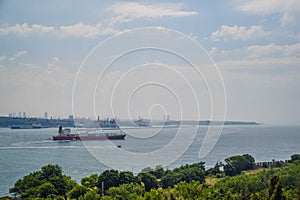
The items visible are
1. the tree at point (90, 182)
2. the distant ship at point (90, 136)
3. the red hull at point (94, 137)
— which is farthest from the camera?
the distant ship at point (90, 136)

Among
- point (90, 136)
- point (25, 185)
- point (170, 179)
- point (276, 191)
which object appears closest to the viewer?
point (276, 191)

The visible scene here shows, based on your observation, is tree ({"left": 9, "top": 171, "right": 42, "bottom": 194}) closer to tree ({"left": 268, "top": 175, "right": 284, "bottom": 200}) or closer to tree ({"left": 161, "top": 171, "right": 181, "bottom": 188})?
tree ({"left": 161, "top": 171, "right": 181, "bottom": 188})

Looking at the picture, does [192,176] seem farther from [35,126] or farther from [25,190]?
[35,126]

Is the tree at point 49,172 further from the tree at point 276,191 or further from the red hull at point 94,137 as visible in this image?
the red hull at point 94,137

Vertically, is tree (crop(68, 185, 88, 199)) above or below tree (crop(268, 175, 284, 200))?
below

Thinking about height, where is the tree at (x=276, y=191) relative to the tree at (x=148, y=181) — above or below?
above

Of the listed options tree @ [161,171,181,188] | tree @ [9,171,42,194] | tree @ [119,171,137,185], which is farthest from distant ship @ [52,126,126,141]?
tree @ [9,171,42,194]

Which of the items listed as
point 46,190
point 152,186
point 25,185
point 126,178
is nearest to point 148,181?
point 152,186

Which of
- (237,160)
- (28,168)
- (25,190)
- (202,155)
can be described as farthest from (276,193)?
(202,155)

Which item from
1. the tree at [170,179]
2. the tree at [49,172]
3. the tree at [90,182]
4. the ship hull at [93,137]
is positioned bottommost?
the tree at [170,179]

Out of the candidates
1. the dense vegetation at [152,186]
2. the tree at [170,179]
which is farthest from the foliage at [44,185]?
the tree at [170,179]

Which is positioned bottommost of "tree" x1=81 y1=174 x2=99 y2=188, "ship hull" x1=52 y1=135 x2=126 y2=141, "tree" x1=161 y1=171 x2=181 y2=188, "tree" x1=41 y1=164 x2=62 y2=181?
"tree" x1=161 y1=171 x2=181 y2=188

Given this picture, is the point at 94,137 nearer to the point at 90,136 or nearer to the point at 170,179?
the point at 90,136
